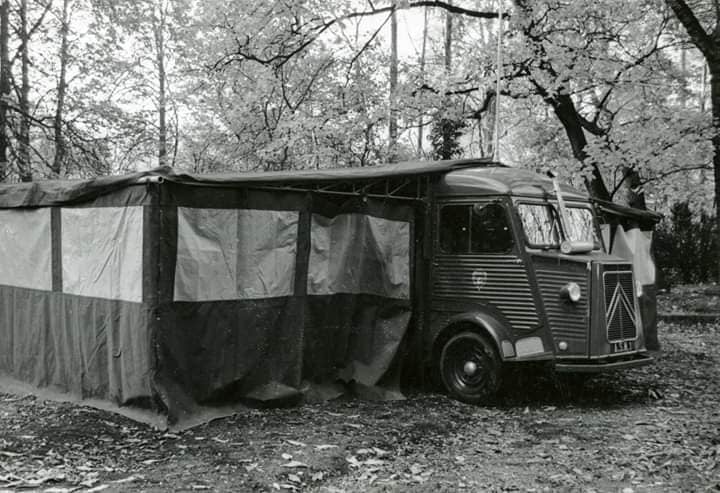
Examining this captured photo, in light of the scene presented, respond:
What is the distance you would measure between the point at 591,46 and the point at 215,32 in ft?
29.5

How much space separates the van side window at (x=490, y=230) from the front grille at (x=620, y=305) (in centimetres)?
112

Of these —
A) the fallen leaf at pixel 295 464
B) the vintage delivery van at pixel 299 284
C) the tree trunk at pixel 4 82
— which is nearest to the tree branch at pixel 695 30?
the vintage delivery van at pixel 299 284

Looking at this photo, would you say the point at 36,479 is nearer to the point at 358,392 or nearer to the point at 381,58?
the point at 358,392

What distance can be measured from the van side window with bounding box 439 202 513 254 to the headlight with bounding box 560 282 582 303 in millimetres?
752

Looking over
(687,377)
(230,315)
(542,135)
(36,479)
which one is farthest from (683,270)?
(36,479)

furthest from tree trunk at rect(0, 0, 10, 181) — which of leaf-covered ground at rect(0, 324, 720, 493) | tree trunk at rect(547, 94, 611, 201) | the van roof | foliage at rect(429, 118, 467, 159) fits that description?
tree trunk at rect(547, 94, 611, 201)

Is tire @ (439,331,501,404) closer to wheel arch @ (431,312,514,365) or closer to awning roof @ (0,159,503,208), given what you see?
wheel arch @ (431,312,514,365)

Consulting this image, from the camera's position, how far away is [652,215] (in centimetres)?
1088

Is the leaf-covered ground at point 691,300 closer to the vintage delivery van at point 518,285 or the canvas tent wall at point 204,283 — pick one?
the vintage delivery van at point 518,285

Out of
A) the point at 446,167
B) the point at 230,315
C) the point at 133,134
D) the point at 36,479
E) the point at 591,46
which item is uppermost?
the point at 591,46

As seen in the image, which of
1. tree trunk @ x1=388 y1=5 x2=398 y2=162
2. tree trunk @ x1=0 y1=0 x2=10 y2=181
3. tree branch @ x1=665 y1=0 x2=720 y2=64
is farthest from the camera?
tree trunk @ x1=388 y1=5 x2=398 y2=162

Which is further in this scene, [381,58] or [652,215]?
[381,58]

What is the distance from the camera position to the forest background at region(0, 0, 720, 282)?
1466 cm

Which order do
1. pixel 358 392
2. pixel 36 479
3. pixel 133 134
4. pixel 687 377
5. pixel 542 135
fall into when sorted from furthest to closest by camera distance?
pixel 542 135 → pixel 133 134 → pixel 687 377 → pixel 358 392 → pixel 36 479
